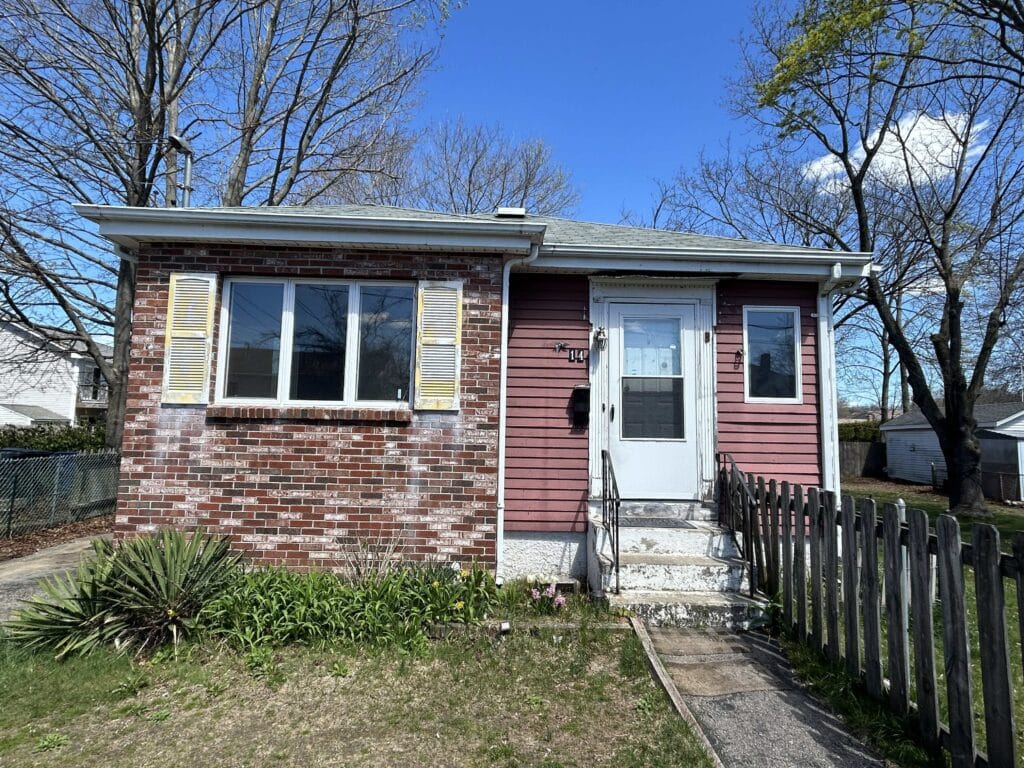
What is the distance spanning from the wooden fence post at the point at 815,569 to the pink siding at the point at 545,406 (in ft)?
6.94

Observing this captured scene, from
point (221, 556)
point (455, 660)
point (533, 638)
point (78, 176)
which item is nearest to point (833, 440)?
point (533, 638)

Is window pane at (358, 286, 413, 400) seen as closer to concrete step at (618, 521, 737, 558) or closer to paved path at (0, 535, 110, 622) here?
concrete step at (618, 521, 737, 558)

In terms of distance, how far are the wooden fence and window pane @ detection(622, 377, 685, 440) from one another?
47.4 inches

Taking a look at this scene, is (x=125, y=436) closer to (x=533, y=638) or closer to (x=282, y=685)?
(x=282, y=685)

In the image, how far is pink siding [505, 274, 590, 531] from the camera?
5.39m

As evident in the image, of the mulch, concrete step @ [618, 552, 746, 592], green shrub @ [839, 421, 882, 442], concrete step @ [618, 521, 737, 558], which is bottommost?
the mulch

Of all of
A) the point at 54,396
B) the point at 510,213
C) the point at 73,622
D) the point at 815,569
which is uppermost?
the point at 510,213

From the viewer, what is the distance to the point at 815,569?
3.71 metres

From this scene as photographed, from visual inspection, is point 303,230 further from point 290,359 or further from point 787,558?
point 787,558

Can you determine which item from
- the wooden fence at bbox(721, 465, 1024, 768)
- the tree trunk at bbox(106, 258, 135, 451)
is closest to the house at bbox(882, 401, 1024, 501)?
the wooden fence at bbox(721, 465, 1024, 768)

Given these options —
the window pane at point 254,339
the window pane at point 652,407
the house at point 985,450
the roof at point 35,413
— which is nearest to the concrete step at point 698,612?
the window pane at point 652,407

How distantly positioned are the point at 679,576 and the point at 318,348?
3710 millimetres

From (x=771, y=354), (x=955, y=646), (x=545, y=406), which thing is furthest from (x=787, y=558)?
(x=545, y=406)

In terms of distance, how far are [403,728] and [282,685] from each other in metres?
0.94
